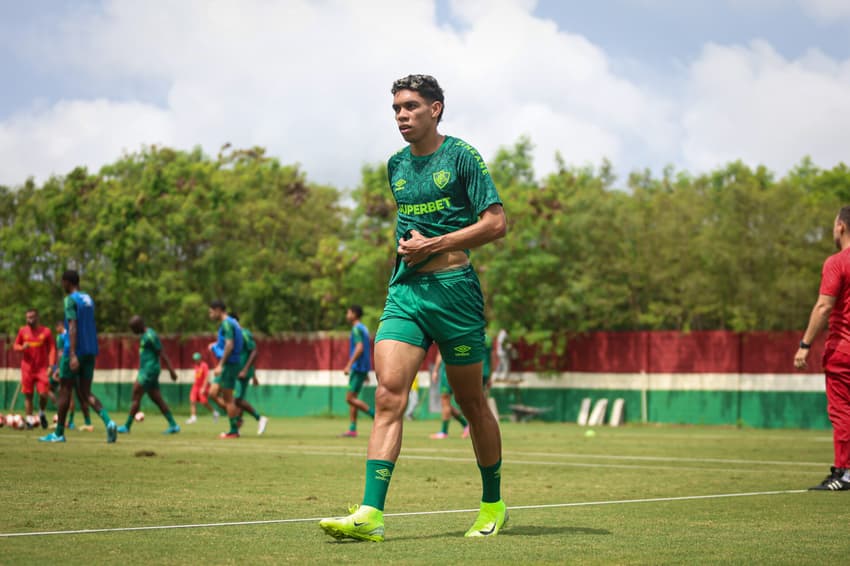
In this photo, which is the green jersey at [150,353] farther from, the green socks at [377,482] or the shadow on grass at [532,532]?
the green socks at [377,482]

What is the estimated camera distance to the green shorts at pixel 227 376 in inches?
808

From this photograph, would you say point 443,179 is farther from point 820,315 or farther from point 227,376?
point 227,376

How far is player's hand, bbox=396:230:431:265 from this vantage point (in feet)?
21.8

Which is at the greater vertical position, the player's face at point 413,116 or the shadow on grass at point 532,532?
the player's face at point 413,116

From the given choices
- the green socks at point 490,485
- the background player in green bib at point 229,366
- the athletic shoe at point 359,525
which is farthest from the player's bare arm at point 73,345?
the athletic shoe at point 359,525

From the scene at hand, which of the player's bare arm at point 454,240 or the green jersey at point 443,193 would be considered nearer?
the player's bare arm at point 454,240

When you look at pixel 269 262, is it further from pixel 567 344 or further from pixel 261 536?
pixel 261 536

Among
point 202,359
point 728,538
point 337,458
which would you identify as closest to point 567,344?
point 202,359

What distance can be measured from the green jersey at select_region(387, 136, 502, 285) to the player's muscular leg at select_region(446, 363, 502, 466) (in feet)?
2.06

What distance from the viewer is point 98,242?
43781 millimetres

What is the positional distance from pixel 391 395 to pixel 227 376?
14.5 meters

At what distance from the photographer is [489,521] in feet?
22.5

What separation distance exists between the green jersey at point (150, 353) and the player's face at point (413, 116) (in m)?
15.1

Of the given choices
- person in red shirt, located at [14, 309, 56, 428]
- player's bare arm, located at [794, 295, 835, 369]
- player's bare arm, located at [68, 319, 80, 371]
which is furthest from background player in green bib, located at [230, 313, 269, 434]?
player's bare arm, located at [794, 295, 835, 369]
